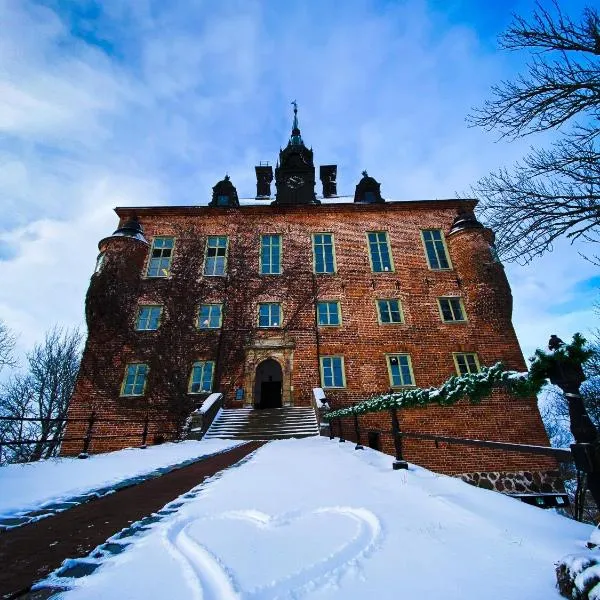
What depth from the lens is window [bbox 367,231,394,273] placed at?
16344 mm

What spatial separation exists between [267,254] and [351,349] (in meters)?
6.64

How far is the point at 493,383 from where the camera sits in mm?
3529

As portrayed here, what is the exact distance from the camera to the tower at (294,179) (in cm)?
2012

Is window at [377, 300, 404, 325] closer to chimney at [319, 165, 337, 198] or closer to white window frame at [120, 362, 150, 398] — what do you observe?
white window frame at [120, 362, 150, 398]

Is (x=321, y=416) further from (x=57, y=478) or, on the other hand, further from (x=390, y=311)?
(x=57, y=478)

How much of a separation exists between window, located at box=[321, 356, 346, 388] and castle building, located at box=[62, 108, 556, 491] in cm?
6

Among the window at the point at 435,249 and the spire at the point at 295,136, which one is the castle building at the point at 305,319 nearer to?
the window at the point at 435,249

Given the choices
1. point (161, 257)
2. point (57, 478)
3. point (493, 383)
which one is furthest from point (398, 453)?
point (161, 257)

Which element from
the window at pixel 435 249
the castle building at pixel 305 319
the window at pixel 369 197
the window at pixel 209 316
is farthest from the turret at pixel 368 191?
the window at pixel 209 316

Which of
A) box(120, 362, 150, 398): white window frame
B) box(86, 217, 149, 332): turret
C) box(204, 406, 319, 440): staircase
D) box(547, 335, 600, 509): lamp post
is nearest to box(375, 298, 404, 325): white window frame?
box(204, 406, 319, 440): staircase

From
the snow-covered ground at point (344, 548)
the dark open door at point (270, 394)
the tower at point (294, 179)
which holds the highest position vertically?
the tower at point (294, 179)

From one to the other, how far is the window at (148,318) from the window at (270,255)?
5.27 meters

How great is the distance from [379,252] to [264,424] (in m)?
10.4

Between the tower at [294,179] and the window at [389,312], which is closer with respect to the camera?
the window at [389,312]
